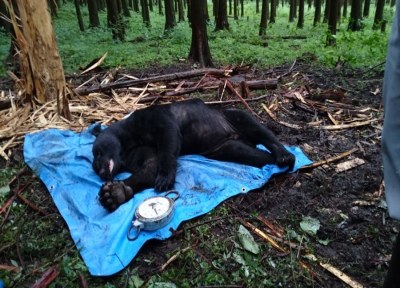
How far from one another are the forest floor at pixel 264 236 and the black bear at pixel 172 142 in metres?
0.63

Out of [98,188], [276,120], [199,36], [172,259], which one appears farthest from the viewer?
[199,36]

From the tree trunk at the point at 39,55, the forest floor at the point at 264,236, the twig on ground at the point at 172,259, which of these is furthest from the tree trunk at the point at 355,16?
the twig on ground at the point at 172,259

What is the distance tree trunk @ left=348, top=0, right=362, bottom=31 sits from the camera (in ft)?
45.2

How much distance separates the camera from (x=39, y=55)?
20.5 ft

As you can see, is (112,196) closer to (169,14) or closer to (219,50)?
(219,50)

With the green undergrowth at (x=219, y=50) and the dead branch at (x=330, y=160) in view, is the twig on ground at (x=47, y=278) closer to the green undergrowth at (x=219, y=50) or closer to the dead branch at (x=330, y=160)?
the dead branch at (x=330, y=160)

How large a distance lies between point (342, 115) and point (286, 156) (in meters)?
2.37

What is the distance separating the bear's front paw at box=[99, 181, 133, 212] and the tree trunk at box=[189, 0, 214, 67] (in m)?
6.59

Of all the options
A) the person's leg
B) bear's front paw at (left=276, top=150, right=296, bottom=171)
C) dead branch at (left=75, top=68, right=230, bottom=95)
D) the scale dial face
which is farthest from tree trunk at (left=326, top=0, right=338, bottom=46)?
the person's leg

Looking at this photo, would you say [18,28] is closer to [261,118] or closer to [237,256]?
[261,118]

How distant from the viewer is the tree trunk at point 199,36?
950cm

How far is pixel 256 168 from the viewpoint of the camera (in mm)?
4766

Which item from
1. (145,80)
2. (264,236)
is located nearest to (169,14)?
(145,80)

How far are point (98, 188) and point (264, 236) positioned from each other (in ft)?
6.70
